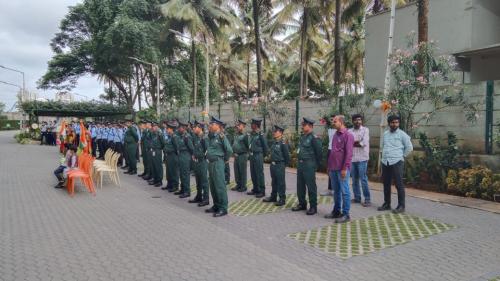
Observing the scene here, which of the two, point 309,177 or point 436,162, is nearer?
point 309,177

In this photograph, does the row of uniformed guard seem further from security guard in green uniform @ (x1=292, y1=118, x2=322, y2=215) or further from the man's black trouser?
the man's black trouser

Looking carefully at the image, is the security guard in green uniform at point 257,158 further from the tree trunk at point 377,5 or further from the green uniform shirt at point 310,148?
the tree trunk at point 377,5

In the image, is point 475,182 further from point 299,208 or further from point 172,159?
point 172,159

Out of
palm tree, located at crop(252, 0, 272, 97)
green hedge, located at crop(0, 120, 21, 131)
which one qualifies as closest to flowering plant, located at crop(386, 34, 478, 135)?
palm tree, located at crop(252, 0, 272, 97)

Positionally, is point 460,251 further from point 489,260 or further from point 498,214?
point 498,214

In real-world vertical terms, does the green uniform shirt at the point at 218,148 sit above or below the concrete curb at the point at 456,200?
above

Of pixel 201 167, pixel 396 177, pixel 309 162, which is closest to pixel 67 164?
pixel 201 167

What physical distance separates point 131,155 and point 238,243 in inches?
326

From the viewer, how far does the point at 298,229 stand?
20.9 ft

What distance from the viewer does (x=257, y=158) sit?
937 centimetres

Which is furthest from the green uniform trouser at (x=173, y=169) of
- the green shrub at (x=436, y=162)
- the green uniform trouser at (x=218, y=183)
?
the green shrub at (x=436, y=162)

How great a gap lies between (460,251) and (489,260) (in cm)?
37

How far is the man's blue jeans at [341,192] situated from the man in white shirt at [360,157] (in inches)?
43.3

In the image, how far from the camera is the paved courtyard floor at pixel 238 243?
15.2ft
